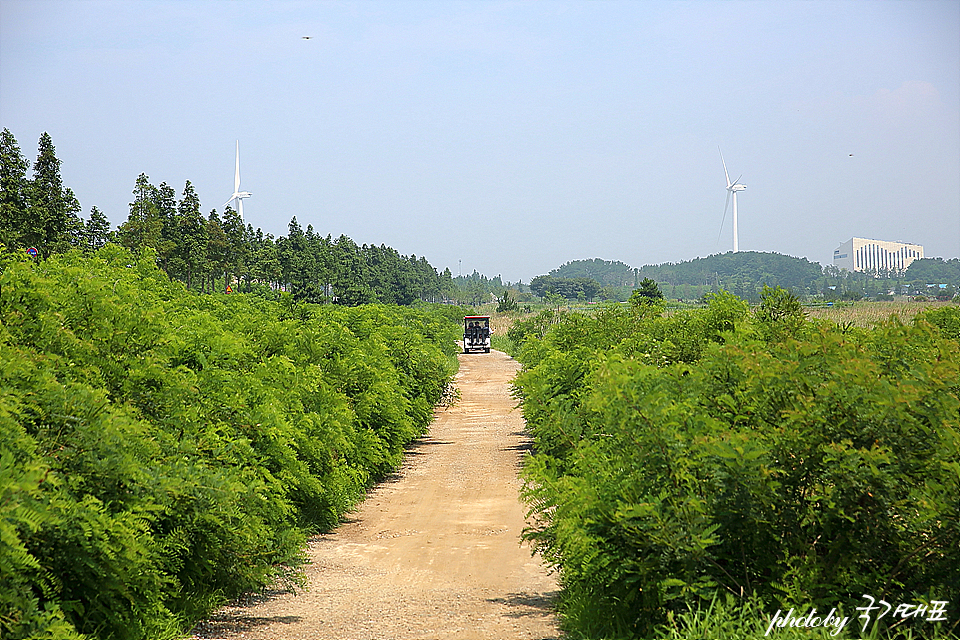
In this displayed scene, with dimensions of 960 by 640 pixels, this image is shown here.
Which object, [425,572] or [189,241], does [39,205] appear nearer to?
[189,241]

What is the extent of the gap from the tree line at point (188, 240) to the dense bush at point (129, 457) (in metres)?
4.14

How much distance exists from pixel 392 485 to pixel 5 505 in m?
14.3

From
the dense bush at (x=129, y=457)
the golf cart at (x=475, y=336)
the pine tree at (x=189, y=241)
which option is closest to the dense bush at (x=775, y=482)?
the dense bush at (x=129, y=457)

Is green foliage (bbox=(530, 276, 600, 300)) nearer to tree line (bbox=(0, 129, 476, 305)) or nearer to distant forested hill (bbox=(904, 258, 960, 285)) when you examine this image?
distant forested hill (bbox=(904, 258, 960, 285))

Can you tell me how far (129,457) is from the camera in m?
6.16

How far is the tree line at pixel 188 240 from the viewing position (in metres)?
31.8

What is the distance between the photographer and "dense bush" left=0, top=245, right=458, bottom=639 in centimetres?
542

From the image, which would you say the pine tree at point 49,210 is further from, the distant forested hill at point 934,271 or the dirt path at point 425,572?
the distant forested hill at point 934,271

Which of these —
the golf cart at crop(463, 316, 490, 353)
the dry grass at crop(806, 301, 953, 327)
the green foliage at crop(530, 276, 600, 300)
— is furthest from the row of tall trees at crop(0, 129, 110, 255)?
the green foliage at crop(530, 276, 600, 300)

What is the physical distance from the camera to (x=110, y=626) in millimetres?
6598

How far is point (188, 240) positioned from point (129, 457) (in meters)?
39.8

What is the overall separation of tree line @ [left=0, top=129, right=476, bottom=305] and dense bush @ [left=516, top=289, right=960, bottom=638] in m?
8.89

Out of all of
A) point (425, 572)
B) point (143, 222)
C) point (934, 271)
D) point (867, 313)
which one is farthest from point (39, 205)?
point (934, 271)

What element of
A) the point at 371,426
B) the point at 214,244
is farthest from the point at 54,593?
the point at 214,244
